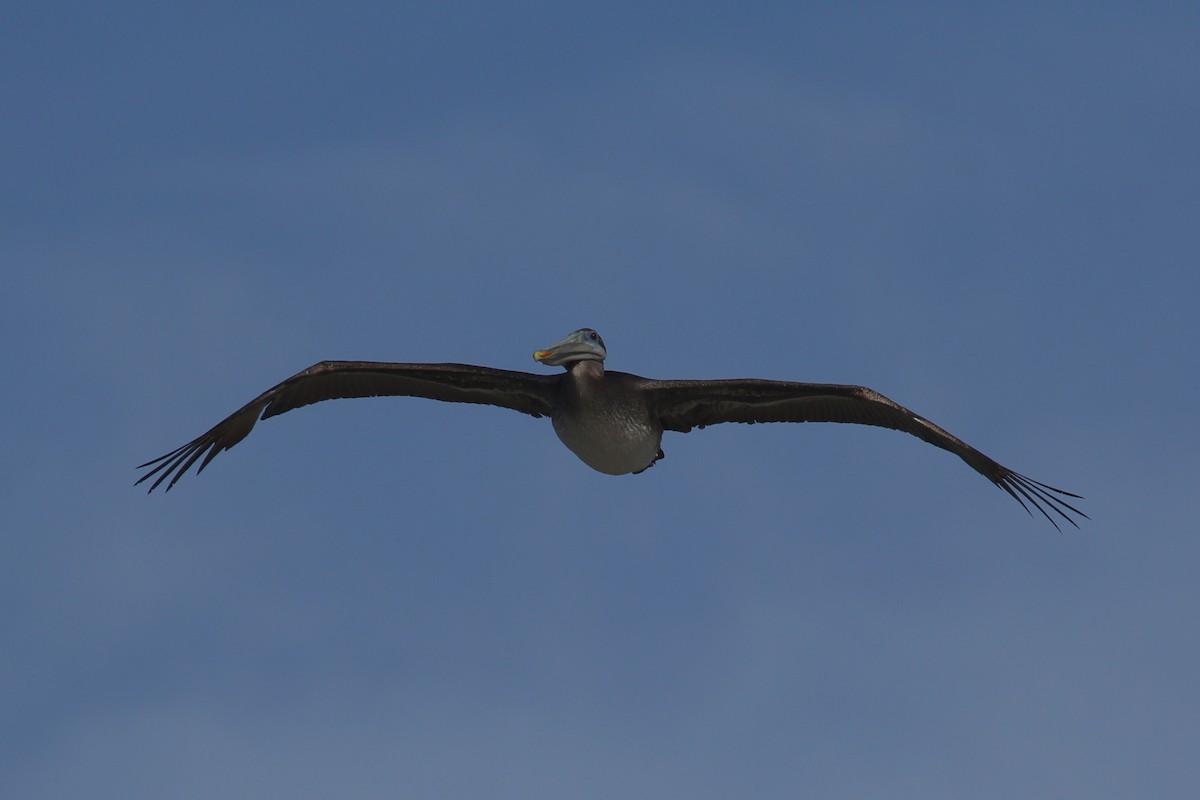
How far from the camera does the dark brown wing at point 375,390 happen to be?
1505cm

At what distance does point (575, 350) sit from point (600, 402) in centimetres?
60

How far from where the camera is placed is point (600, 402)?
15.3 m

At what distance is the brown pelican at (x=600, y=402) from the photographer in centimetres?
1534

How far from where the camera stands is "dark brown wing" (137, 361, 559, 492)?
593 inches

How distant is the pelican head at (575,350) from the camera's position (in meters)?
15.2

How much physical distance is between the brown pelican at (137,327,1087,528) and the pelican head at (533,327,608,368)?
0.01 meters

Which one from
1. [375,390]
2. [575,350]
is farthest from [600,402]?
[375,390]

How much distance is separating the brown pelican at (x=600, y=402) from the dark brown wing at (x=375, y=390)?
0.01 meters

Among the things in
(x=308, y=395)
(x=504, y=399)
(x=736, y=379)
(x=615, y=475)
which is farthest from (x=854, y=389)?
(x=308, y=395)

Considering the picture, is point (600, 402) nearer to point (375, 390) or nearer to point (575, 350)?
point (575, 350)

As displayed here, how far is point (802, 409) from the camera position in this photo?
16.2 meters

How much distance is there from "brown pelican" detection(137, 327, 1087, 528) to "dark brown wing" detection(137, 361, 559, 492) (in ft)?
0.04

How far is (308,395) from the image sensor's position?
15.8 metres

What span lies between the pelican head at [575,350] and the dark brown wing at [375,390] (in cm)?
56
